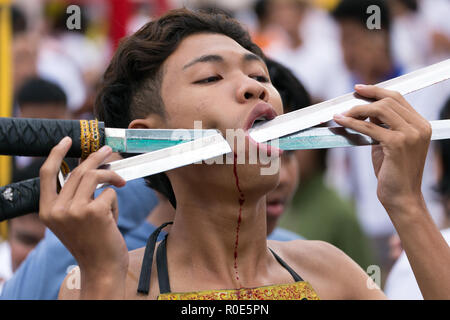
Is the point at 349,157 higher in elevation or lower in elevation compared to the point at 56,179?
higher

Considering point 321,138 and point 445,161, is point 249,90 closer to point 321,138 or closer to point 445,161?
point 321,138

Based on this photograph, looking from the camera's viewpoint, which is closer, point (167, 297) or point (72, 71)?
point (167, 297)

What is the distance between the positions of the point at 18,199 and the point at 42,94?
10.2 ft

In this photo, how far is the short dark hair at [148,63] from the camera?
2.41 m

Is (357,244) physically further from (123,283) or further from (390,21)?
(123,283)

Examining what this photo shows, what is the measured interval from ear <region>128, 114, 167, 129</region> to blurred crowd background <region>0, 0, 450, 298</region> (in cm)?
80

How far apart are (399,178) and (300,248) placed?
0.54 metres

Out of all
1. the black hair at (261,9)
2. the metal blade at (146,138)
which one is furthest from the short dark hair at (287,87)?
the black hair at (261,9)

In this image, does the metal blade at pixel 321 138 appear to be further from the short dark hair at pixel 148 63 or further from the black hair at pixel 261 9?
the black hair at pixel 261 9

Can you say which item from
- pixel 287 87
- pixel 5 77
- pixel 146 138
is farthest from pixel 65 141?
pixel 5 77

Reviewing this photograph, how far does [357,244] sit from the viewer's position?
4570 millimetres

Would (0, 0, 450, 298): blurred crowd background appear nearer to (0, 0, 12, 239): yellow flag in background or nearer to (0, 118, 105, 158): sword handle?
(0, 0, 12, 239): yellow flag in background

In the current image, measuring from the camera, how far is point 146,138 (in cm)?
211

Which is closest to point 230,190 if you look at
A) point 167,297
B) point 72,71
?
point 167,297
